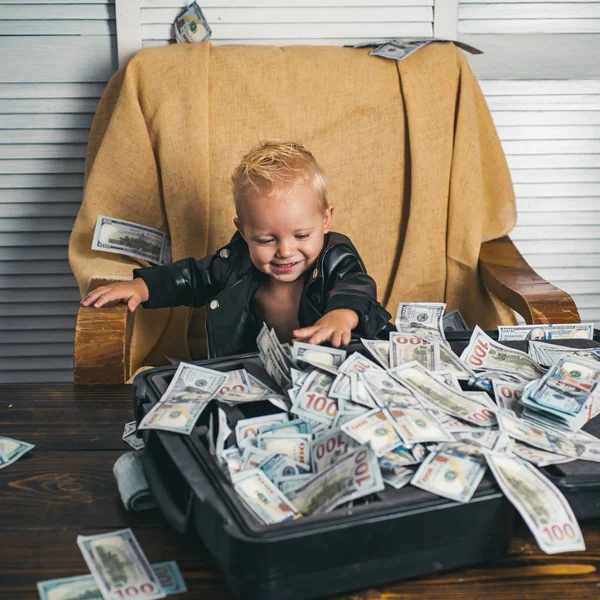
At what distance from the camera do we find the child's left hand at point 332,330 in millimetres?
1217

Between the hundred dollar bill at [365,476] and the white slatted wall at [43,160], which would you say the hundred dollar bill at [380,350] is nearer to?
the hundred dollar bill at [365,476]

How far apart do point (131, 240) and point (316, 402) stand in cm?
98

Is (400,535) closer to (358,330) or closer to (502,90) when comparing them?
(358,330)

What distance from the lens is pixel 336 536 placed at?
2.46 feet

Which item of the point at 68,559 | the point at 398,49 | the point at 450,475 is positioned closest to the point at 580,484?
the point at 450,475

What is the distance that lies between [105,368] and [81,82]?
1129 mm

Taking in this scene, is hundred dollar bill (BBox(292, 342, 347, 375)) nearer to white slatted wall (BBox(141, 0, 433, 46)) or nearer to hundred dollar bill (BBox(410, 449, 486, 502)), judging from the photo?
hundred dollar bill (BBox(410, 449, 486, 502))

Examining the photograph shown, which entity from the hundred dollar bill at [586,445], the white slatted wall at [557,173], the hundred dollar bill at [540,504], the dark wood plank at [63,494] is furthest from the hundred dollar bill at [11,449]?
the white slatted wall at [557,173]

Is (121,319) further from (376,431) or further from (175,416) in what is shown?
(376,431)

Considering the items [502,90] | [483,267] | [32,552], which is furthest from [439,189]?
[32,552]

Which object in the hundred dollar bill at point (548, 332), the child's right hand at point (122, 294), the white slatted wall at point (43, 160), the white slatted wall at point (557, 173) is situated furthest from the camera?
the white slatted wall at point (557, 173)

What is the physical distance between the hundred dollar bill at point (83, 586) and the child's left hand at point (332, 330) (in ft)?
1.54

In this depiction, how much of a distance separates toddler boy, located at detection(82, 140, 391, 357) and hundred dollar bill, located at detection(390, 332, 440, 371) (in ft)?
0.50

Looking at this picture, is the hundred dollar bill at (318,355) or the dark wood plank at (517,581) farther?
the hundred dollar bill at (318,355)
